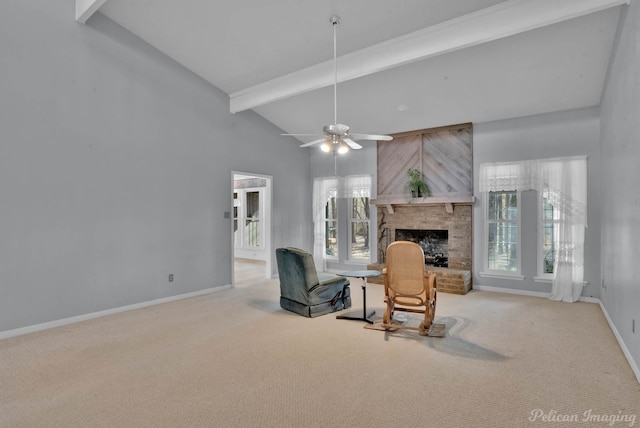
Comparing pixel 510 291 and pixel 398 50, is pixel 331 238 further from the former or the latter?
pixel 398 50

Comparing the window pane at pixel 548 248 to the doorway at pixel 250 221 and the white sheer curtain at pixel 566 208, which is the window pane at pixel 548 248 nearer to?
the white sheer curtain at pixel 566 208

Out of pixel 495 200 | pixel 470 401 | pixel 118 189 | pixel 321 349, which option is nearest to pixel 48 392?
pixel 321 349

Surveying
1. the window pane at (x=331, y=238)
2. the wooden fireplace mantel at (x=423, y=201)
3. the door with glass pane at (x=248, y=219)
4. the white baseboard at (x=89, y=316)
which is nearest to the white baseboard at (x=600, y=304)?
the wooden fireplace mantel at (x=423, y=201)

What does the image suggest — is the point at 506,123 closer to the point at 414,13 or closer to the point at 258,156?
the point at 414,13

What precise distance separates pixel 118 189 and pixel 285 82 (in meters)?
2.86

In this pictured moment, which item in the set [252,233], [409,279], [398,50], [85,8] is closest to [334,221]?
[252,233]

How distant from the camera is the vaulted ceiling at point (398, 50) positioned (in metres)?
3.61

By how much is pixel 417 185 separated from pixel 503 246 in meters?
1.78

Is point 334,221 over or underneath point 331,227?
over

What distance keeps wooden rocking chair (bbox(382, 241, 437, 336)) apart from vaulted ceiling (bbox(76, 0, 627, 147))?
2.28 meters

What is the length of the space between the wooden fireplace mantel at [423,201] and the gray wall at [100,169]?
9.53 feet

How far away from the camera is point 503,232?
19.2 feet

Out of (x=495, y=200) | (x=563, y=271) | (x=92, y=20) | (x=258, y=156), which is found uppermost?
(x=92, y=20)

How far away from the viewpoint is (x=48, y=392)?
261 cm
